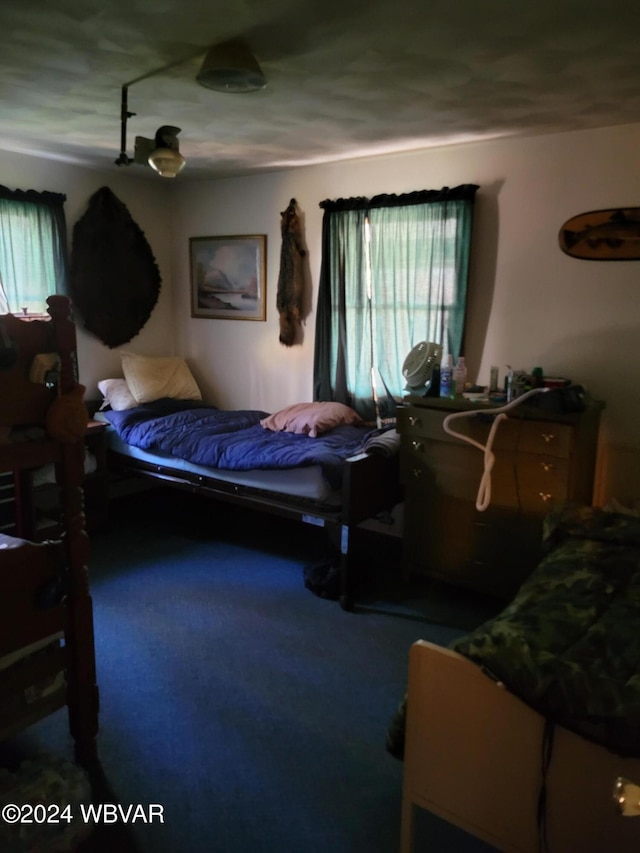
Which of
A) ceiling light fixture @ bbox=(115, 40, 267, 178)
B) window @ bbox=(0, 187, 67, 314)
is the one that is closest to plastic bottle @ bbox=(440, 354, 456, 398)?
ceiling light fixture @ bbox=(115, 40, 267, 178)

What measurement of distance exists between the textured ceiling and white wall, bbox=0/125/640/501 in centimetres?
17

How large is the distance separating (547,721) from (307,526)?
284 cm

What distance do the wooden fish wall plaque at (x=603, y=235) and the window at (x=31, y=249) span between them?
3.05 meters

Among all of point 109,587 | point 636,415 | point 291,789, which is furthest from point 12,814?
point 636,415

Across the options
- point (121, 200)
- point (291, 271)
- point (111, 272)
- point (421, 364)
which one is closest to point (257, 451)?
point (421, 364)

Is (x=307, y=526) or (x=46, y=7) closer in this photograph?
(x=46, y=7)

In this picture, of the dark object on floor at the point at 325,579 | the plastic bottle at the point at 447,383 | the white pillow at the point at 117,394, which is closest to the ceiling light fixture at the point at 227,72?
the plastic bottle at the point at 447,383

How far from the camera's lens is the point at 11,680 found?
1.82 m

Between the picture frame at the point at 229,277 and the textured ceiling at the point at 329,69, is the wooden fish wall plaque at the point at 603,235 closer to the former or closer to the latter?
the textured ceiling at the point at 329,69

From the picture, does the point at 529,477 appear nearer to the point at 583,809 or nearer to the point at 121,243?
the point at 583,809

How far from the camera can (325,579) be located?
124 inches

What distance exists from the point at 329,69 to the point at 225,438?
6.67ft

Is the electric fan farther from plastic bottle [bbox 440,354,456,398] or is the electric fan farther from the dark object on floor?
the dark object on floor

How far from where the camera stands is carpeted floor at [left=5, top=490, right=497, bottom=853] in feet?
5.84
